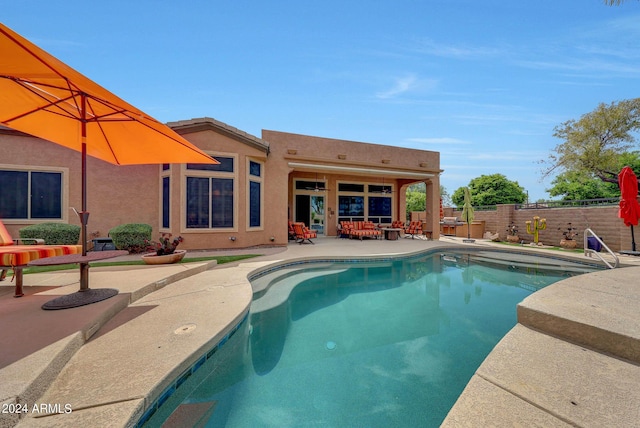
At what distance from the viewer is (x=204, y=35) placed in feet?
29.2

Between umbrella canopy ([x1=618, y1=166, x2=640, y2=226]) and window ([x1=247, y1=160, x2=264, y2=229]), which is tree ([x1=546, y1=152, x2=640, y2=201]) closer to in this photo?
umbrella canopy ([x1=618, y1=166, x2=640, y2=226])

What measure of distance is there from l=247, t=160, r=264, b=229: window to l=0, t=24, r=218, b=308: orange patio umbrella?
4929 millimetres

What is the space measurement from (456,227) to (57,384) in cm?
1748

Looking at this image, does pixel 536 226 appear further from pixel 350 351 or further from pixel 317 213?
pixel 350 351

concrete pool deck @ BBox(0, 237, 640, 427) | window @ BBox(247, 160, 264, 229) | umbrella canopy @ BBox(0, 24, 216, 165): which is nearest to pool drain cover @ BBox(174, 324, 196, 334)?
concrete pool deck @ BBox(0, 237, 640, 427)

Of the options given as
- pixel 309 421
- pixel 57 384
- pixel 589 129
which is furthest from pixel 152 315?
pixel 589 129

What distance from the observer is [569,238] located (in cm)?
1048

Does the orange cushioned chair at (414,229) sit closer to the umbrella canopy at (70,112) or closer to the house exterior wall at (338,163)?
the house exterior wall at (338,163)

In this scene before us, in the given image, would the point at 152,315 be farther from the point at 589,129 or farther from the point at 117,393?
the point at 589,129

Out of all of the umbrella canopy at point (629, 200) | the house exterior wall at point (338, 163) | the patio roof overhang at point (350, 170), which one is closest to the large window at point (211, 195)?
the house exterior wall at point (338, 163)

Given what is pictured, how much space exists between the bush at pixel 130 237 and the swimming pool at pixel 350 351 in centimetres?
443

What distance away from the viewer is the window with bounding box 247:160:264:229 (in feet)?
30.5

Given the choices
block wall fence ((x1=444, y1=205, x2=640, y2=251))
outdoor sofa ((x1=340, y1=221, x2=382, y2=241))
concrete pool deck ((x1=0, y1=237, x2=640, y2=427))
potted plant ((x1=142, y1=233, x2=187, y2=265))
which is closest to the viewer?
concrete pool deck ((x1=0, y1=237, x2=640, y2=427))

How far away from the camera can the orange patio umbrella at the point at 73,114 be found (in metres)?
2.12
